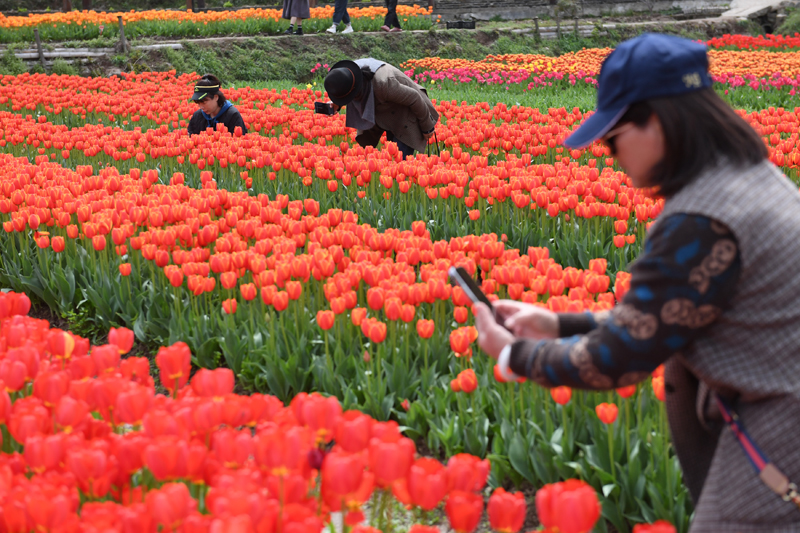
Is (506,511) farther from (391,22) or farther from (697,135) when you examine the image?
(391,22)

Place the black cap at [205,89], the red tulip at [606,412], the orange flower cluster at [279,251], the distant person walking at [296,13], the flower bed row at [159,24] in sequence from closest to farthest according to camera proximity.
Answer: the red tulip at [606,412] < the orange flower cluster at [279,251] < the black cap at [205,89] < the flower bed row at [159,24] < the distant person walking at [296,13]

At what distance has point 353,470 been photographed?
60.6 inches

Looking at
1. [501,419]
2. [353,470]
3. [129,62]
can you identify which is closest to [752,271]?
[353,470]

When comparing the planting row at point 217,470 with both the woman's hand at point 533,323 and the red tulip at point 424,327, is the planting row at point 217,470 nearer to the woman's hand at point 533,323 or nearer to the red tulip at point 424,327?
the woman's hand at point 533,323

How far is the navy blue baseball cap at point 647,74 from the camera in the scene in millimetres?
1634

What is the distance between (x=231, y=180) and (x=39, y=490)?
222 inches

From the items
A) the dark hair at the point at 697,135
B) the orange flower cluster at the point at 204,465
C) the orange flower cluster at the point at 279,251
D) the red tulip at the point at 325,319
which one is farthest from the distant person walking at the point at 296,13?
the dark hair at the point at 697,135

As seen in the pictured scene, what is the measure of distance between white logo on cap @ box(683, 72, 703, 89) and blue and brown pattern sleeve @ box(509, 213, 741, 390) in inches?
11.9

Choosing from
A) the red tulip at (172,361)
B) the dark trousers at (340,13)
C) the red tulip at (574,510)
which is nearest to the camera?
the red tulip at (574,510)

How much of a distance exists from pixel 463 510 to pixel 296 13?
70.3 feet

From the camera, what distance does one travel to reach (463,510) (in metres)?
1.53

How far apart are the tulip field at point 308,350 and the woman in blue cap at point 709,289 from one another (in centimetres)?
27

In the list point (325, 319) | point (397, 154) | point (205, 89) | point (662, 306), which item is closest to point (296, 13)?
point (205, 89)

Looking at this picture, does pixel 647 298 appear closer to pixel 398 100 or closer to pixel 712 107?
pixel 712 107
